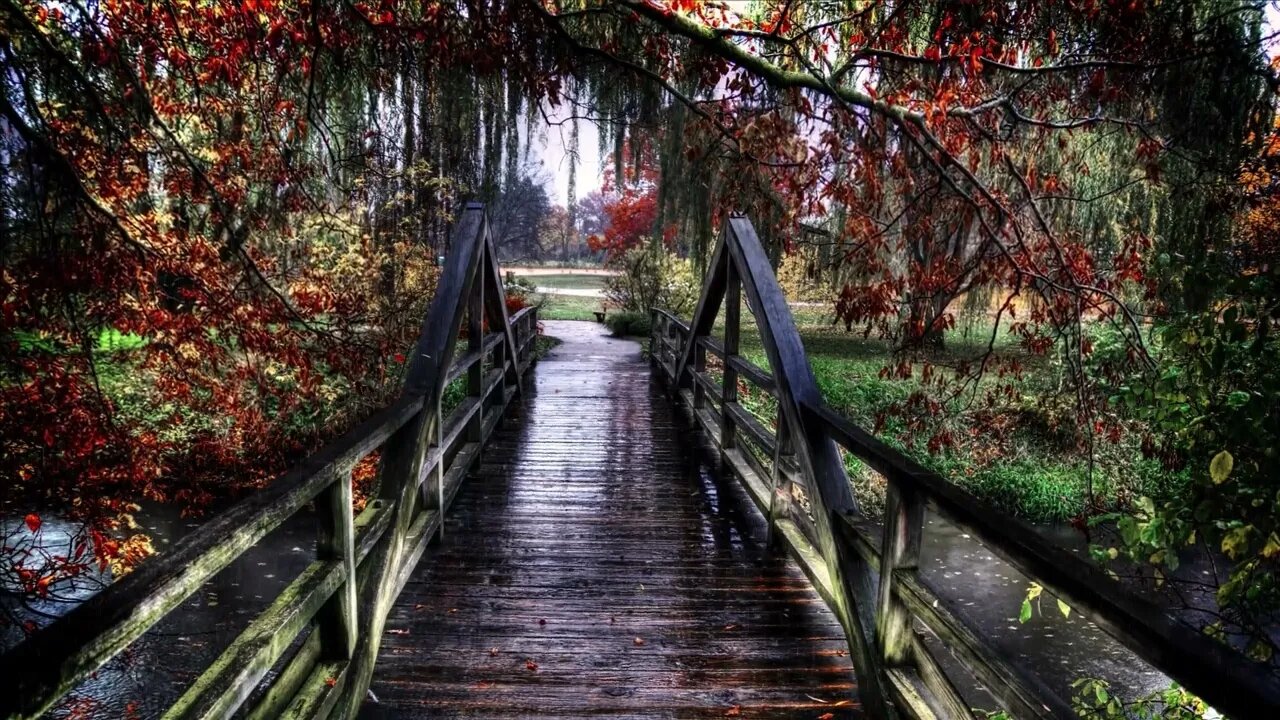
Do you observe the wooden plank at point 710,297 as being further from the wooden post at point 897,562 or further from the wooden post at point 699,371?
the wooden post at point 897,562

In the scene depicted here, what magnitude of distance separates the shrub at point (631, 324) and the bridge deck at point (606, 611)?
40.2ft

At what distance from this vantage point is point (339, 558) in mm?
2139

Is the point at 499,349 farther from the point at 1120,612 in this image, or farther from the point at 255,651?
the point at 1120,612

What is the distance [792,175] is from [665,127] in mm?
4045

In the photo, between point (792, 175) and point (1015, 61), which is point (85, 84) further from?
point (1015, 61)

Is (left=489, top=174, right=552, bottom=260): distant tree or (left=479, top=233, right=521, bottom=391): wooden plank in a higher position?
(left=489, top=174, right=552, bottom=260): distant tree

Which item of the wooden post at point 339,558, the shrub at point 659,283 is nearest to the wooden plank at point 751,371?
the wooden post at point 339,558

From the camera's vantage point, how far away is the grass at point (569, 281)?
4341 cm

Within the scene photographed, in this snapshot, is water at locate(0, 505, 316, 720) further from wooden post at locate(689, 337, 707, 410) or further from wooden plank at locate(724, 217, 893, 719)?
wooden post at locate(689, 337, 707, 410)

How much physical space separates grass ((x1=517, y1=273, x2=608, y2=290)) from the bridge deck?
36.6m

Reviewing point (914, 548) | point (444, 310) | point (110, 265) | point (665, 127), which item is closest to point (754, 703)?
point (914, 548)

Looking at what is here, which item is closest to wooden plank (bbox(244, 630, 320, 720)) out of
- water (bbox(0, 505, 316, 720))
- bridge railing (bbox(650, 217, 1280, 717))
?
bridge railing (bbox(650, 217, 1280, 717))

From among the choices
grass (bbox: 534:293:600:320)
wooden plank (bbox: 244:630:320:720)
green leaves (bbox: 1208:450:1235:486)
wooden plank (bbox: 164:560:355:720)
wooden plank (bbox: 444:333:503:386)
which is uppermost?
green leaves (bbox: 1208:450:1235:486)

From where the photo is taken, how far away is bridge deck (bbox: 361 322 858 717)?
2434mm
